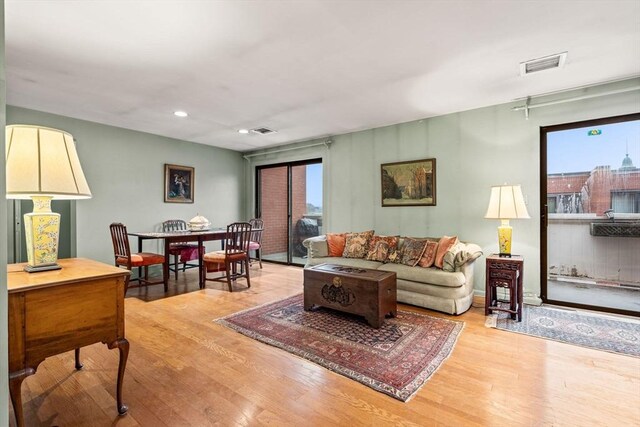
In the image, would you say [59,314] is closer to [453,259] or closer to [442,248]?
[453,259]

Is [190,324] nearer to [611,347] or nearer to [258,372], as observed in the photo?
[258,372]

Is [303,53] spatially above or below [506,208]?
above

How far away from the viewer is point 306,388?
1966mm

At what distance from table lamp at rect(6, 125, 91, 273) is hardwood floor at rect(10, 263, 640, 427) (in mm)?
929

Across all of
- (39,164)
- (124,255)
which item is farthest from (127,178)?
(39,164)

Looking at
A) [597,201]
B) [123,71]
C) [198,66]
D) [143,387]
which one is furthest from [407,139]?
[143,387]

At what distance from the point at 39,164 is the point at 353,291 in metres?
2.56

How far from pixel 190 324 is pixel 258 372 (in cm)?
124

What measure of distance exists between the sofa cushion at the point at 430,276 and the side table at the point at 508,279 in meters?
0.31

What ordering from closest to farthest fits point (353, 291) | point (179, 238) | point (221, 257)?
point (353, 291) < point (179, 238) < point (221, 257)

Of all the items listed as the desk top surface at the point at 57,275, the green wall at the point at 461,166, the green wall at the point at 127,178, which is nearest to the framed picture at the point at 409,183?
the green wall at the point at 461,166

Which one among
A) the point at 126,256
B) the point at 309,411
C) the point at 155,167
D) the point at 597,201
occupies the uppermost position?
the point at 155,167

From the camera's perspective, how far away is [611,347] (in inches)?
98.6

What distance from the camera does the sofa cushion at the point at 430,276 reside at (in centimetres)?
325
